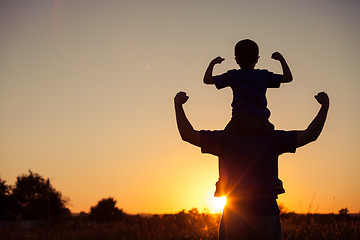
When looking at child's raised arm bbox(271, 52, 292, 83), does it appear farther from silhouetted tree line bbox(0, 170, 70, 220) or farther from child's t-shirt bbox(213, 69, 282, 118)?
silhouetted tree line bbox(0, 170, 70, 220)

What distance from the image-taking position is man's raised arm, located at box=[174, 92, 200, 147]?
3.13 metres

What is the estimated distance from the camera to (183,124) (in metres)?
3.18

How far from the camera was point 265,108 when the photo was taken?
10.2ft

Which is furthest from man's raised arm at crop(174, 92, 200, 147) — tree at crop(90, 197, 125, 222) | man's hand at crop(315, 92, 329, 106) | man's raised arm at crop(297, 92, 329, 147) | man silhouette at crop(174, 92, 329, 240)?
tree at crop(90, 197, 125, 222)

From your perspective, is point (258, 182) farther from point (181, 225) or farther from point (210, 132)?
point (181, 225)

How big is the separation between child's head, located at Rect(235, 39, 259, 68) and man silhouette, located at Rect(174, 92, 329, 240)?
553mm

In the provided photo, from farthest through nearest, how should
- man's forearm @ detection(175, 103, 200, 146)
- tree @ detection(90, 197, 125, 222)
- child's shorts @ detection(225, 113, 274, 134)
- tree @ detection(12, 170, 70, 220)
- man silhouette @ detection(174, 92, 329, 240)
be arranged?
tree @ detection(12, 170, 70, 220) < tree @ detection(90, 197, 125, 222) < man's forearm @ detection(175, 103, 200, 146) < child's shorts @ detection(225, 113, 274, 134) < man silhouette @ detection(174, 92, 329, 240)

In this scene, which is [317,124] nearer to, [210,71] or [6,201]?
[210,71]

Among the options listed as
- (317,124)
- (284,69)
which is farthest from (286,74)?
(317,124)

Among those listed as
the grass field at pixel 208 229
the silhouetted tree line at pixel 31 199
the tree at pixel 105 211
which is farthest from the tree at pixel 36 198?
the grass field at pixel 208 229

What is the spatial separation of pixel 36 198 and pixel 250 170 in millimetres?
69635

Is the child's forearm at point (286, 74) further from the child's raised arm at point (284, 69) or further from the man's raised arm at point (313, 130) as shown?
the man's raised arm at point (313, 130)

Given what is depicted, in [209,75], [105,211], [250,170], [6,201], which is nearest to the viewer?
[250,170]

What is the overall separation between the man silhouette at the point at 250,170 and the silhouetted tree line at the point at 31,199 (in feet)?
206
